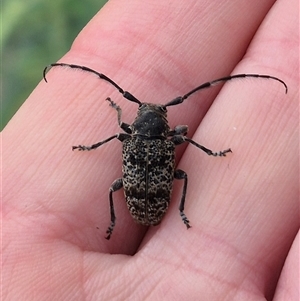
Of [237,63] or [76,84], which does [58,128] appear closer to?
[76,84]

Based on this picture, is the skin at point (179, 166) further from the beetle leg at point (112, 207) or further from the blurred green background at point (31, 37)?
the blurred green background at point (31, 37)

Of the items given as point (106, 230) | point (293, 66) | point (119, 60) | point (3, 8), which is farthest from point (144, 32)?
point (3, 8)

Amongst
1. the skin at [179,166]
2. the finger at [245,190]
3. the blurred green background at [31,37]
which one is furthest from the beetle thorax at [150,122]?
the blurred green background at [31,37]

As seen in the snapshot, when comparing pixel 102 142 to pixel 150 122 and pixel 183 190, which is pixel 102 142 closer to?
pixel 150 122

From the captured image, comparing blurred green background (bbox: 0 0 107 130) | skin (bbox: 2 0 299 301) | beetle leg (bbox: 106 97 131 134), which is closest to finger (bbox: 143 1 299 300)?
skin (bbox: 2 0 299 301)

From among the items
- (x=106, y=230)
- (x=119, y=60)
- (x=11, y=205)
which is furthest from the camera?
(x=119, y=60)
